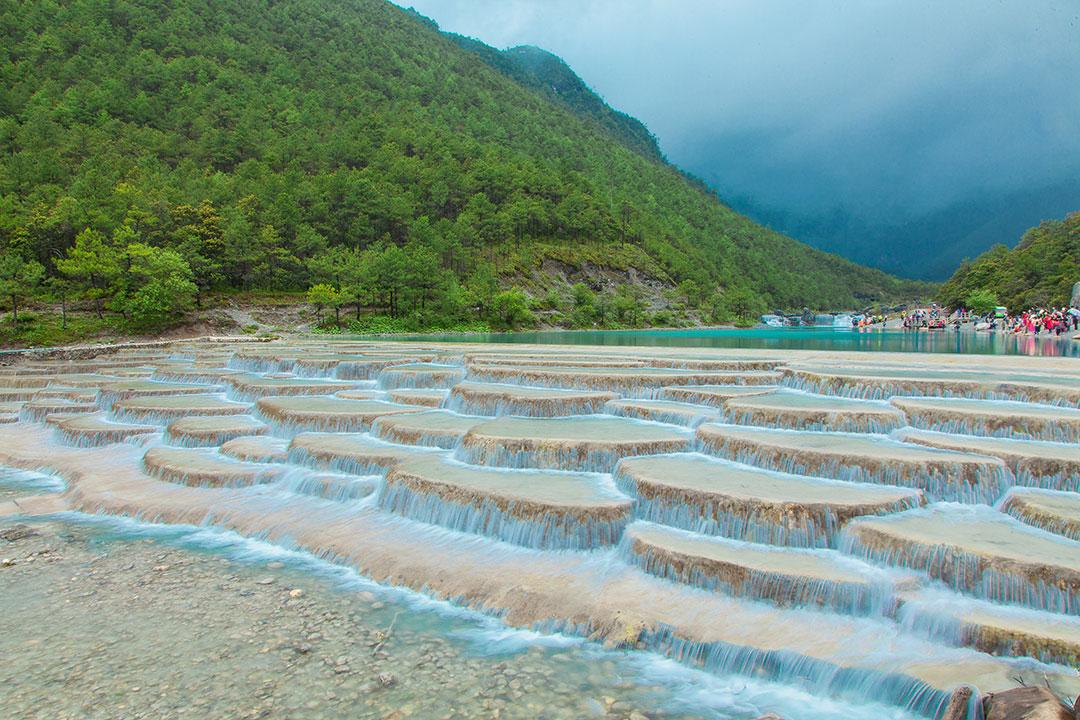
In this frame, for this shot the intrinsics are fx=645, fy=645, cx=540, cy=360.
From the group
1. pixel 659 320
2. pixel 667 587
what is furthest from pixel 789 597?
pixel 659 320

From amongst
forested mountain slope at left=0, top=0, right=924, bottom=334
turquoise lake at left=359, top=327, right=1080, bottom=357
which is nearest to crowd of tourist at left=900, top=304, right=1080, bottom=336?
turquoise lake at left=359, top=327, right=1080, bottom=357

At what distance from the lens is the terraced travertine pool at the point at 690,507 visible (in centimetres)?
640

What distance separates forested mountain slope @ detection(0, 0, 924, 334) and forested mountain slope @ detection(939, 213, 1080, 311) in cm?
3824

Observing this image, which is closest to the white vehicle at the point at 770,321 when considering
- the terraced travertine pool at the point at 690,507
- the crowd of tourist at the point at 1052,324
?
the crowd of tourist at the point at 1052,324

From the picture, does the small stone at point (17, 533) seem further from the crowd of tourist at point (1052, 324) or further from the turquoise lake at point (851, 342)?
the crowd of tourist at point (1052, 324)

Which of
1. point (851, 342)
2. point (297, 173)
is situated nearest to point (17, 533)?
point (851, 342)

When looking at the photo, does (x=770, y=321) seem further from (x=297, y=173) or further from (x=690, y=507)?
(x=690, y=507)

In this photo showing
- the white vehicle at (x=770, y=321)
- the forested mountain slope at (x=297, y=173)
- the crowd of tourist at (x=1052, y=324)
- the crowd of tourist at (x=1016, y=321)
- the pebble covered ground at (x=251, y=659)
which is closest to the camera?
the pebble covered ground at (x=251, y=659)

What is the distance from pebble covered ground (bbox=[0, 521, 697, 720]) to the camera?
5.74 m

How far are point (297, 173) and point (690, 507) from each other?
92342 mm

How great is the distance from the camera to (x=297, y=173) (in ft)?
294

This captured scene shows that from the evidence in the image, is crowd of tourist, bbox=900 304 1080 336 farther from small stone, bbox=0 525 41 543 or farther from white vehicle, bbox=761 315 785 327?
small stone, bbox=0 525 41 543

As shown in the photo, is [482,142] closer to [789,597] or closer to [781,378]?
[781,378]

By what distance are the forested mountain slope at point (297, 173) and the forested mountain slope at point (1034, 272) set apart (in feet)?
125
